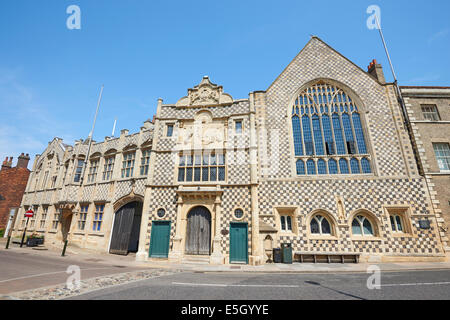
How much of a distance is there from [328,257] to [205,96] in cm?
1520

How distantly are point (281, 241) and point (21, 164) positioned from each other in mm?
37079

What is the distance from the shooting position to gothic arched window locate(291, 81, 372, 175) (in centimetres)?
1482

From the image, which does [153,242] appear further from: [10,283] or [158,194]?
[10,283]

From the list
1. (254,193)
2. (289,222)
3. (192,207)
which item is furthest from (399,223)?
(192,207)

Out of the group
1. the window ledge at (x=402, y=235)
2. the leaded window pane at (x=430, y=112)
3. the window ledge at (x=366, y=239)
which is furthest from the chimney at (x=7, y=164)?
the leaded window pane at (x=430, y=112)

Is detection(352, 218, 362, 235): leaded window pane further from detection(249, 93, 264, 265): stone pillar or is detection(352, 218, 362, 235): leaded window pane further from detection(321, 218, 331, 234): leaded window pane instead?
detection(249, 93, 264, 265): stone pillar

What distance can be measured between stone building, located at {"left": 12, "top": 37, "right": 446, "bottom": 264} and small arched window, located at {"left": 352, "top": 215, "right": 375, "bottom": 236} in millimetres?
83

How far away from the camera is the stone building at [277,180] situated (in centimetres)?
1304

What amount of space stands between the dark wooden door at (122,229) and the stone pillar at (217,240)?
8239mm

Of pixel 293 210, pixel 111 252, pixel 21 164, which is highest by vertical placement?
pixel 21 164

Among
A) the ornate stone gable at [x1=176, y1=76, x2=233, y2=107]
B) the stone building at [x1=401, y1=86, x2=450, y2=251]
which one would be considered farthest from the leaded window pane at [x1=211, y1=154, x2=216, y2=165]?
the stone building at [x1=401, y1=86, x2=450, y2=251]

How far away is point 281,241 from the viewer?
44.1 ft

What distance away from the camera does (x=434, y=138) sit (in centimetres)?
1468

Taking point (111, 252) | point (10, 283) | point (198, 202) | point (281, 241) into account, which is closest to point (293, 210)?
point (281, 241)
